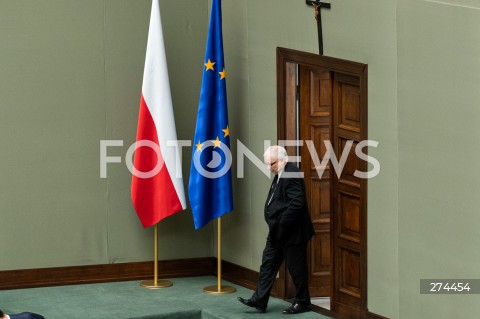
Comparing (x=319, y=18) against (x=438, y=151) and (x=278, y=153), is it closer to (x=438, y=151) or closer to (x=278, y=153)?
(x=278, y=153)

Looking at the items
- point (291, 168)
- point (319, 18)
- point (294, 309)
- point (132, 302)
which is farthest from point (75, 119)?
point (294, 309)

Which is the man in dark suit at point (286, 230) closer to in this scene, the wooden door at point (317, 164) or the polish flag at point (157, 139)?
the wooden door at point (317, 164)

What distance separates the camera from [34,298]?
28.5ft

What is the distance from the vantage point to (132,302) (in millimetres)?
8531

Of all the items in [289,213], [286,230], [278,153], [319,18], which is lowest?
[286,230]

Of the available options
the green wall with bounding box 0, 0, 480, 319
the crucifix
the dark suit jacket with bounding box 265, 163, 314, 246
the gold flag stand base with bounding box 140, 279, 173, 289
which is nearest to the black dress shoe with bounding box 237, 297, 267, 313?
the dark suit jacket with bounding box 265, 163, 314, 246

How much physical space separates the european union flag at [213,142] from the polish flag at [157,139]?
25 cm

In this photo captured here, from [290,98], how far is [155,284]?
2076mm

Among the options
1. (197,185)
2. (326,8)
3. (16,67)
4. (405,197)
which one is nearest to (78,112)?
(16,67)

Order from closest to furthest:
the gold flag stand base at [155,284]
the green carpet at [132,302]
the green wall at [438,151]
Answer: the green wall at [438,151], the green carpet at [132,302], the gold flag stand base at [155,284]

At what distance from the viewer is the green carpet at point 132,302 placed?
8.06 m

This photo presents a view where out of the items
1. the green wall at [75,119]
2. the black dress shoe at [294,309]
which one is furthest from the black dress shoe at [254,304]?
the green wall at [75,119]

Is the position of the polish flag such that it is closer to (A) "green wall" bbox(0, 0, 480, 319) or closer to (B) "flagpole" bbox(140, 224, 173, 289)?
(B) "flagpole" bbox(140, 224, 173, 289)

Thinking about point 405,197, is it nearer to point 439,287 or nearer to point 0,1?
point 439,287
